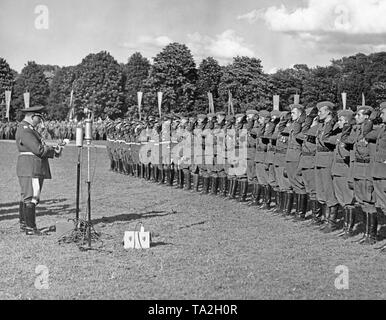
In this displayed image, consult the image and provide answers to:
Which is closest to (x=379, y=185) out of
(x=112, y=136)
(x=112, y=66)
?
(x=112, y=136)

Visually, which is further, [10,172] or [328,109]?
[10,172]

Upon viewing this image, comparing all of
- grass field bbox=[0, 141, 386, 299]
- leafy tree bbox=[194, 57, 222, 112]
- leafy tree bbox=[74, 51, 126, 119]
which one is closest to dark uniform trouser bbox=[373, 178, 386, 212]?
grass field bbox=[0, 141, 386, 299]

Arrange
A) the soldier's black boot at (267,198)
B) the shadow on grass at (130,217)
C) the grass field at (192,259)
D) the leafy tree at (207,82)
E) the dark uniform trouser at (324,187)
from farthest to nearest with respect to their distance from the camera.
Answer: the leafy tree at (207,82) → the soldier's black boot at (267,198) → the shadow on grass at (130,217) → the dark uniform trouser at (324,187) → the grass field at (192,259)

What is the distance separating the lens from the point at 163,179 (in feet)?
64.2

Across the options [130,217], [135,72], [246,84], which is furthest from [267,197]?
[135,72]

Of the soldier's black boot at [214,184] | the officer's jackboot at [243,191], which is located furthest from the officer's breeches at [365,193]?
the soldier's black boot at [214,184]

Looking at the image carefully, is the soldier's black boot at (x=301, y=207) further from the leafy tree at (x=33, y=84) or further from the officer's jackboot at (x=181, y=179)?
the leafy tree at (x=33, y=84)

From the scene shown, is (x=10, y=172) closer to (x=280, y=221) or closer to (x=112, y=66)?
(x=280, y=221)

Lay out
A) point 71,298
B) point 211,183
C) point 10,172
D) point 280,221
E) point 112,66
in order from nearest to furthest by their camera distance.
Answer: point 71,298 < point 280,221 < point 211,183 < point 10,172 < point 112,66

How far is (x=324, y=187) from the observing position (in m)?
10.8

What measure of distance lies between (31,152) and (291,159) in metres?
4.82

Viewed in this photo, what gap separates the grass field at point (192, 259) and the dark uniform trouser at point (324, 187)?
1.90ft

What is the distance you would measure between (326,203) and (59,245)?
181 inches

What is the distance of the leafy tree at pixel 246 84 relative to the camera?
190 ft
